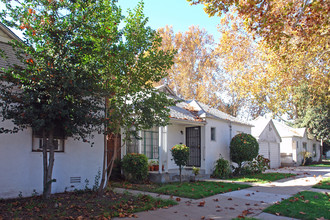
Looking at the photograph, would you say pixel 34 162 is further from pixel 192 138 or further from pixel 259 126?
pixel 259 126

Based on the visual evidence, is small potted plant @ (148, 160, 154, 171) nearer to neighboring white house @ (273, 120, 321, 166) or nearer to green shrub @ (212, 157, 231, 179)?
green shrub @ (212, 157, 231, 179)

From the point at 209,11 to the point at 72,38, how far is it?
406cm

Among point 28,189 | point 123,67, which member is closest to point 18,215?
point 28,189

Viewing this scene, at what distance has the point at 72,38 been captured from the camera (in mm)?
7207

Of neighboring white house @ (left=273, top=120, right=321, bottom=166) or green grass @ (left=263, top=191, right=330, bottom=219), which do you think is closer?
green grass @ (left=263, top=191, right=330, bottom=219)

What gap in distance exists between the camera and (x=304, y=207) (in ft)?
23.5

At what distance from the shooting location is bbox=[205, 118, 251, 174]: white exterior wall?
14.5 meters

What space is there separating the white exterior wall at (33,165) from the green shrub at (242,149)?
836 centimetres

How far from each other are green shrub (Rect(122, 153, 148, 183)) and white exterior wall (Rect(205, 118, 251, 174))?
13.3 ft

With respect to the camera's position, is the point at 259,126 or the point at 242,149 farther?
the point at 259,126

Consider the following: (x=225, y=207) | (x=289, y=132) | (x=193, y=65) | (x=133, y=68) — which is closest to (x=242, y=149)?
(x=225, y=207)

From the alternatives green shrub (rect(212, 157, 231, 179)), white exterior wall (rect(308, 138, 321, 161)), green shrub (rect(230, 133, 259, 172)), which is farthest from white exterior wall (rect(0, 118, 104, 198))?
white exterior wall (rect(308, 138, 321, 161))

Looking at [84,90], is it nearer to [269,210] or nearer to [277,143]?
[269,210]

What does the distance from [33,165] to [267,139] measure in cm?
1750
